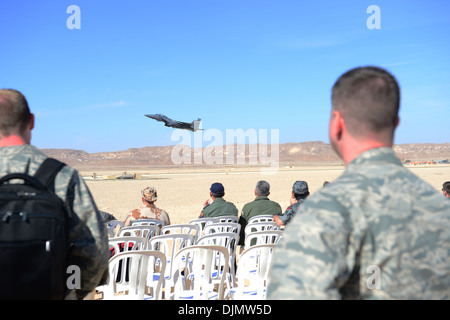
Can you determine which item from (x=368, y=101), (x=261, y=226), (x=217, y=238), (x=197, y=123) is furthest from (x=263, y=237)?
(x=197, y=123)

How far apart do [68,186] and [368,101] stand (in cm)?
140

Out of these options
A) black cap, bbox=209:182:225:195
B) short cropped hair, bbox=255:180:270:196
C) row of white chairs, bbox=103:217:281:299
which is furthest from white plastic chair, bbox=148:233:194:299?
short cropped hair, bbox=255:180:270:196

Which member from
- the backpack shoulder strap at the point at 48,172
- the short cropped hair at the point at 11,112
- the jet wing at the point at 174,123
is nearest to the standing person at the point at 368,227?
the backpack shoulder strap at the point at 48,172

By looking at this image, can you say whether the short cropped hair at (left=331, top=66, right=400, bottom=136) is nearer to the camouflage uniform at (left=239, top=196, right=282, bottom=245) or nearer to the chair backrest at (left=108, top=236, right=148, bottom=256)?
the chair backrest at (left=108, top=236, right=148, bottom=256)

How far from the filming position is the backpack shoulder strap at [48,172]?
2.06 meters

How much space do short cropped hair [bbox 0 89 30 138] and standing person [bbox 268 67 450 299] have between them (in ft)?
4.88

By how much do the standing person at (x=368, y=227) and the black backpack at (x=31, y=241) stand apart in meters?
1.08

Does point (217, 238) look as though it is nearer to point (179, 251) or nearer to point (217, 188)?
point (179, 251)

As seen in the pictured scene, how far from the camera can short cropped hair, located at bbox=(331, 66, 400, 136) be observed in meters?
1.53

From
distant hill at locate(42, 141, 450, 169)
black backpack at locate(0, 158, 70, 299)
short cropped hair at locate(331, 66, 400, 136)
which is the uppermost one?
short cropped hair at locate(331, 66, 400, 136)

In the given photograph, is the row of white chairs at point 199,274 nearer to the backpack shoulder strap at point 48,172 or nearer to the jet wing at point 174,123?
the backpack shoulder strap at point 48,172

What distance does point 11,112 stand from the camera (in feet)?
7.02
